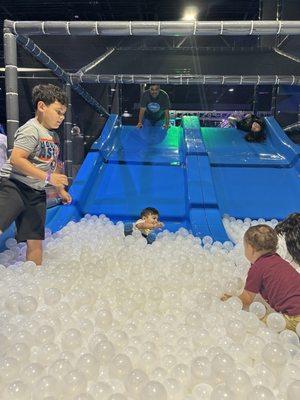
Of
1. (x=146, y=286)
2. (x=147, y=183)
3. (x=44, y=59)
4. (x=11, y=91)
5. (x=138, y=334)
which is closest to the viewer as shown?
(x=138, y=334)

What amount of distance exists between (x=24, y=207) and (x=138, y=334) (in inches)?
40.9

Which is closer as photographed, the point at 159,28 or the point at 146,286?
the point at 146,286

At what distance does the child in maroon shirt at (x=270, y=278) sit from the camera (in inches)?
56.5

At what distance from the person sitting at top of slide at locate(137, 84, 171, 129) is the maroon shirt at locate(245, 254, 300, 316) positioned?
4105 mm

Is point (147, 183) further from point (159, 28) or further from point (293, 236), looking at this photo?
point (293, 236)

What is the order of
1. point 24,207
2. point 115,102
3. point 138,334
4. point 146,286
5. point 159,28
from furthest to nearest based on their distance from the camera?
1. point 115,102
2. point 159,28
3. point 24,207
4. point 146,286
5. point 138,334

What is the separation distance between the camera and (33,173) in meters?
1.83

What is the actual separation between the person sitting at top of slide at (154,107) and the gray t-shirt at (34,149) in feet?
11.5

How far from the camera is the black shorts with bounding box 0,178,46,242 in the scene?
1.92m

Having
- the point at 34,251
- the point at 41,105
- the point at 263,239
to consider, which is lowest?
the point at 34,251

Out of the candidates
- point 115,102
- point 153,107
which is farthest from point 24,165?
point 115,102

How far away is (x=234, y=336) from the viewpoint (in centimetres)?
131

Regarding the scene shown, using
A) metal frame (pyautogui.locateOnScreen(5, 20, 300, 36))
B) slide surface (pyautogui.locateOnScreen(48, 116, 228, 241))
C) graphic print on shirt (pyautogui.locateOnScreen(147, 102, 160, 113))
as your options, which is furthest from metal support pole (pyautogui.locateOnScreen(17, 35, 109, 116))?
graphic print on shirt (pyautogui.locateOnScreen(147, 102, 160, 113))

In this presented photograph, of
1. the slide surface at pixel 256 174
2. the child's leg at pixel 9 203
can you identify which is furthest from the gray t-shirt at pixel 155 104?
the child's leg at pixel 9 203
